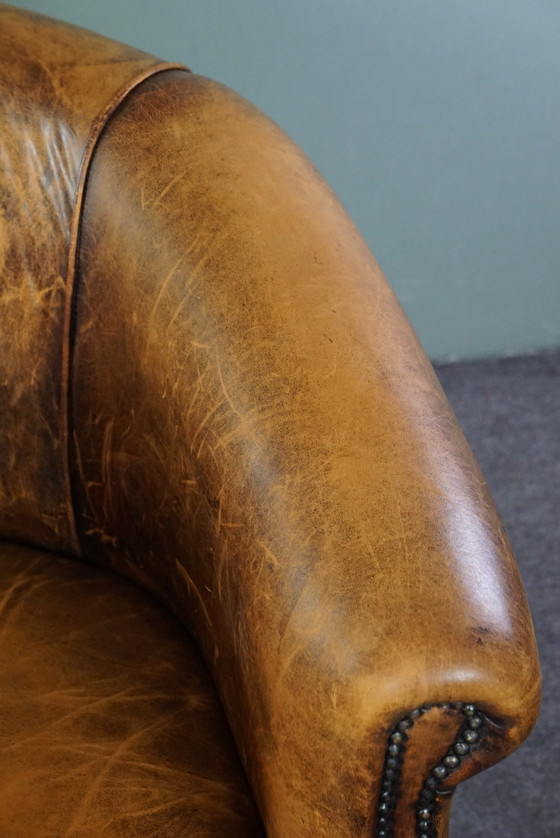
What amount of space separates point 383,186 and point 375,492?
1122mm

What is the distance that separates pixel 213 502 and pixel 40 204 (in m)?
0.32

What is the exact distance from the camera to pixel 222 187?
79cm

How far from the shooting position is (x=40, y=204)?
0.86 metres

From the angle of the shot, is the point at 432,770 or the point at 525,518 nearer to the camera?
the point at 432,770

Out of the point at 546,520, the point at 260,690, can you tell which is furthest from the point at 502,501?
the point at 260,690

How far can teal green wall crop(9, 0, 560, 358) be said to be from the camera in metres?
1.44

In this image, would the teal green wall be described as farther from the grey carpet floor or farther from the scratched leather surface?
the scratched leather surface

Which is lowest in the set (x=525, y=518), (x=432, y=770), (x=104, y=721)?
(x=525, y=518)

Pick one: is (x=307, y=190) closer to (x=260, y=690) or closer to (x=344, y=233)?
(x=344, y=233)

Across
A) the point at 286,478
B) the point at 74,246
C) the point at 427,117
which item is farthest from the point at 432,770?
the point at 427,117

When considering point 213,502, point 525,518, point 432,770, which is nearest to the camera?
point 432,770

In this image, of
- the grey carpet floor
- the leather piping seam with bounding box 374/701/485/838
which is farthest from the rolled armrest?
the grey carpet floor

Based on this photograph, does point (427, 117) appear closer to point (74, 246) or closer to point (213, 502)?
point (74, 246)

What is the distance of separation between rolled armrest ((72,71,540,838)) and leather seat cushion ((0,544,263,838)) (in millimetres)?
29
